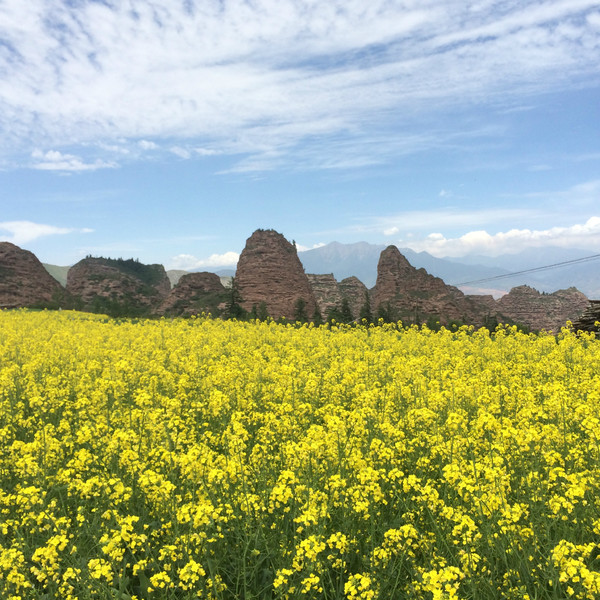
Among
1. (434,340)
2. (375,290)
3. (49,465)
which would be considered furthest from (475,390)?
(375,290)

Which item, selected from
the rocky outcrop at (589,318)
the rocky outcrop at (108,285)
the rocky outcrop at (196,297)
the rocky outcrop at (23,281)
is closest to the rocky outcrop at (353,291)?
the rocky outcrop at (196,297)

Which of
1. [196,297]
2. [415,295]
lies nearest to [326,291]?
[415,295]

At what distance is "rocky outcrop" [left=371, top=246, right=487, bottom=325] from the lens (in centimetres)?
9631

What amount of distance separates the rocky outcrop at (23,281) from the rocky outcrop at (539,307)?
→ 11850 cm

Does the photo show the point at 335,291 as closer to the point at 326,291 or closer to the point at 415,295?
the point at 326,291

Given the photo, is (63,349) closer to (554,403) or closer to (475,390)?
(475,390)

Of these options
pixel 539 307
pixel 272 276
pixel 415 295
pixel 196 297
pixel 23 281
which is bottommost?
pixel 539 307

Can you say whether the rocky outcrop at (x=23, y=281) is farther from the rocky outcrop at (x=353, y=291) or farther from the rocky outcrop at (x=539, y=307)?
the rocky outcrop at (x=539, y=307)

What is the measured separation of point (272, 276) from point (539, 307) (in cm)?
9070

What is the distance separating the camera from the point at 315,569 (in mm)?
4102

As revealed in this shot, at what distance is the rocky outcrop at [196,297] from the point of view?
7224 cm

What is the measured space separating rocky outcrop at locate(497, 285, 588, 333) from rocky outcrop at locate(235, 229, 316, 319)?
228ft

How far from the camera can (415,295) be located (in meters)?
99.4

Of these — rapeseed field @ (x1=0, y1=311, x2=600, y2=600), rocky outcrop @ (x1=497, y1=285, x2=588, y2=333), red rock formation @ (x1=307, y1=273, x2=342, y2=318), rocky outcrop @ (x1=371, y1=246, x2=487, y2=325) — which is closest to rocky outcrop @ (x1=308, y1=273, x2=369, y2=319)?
red rock formation @ (x1=307, y1=273, x2=342, y2=318)
